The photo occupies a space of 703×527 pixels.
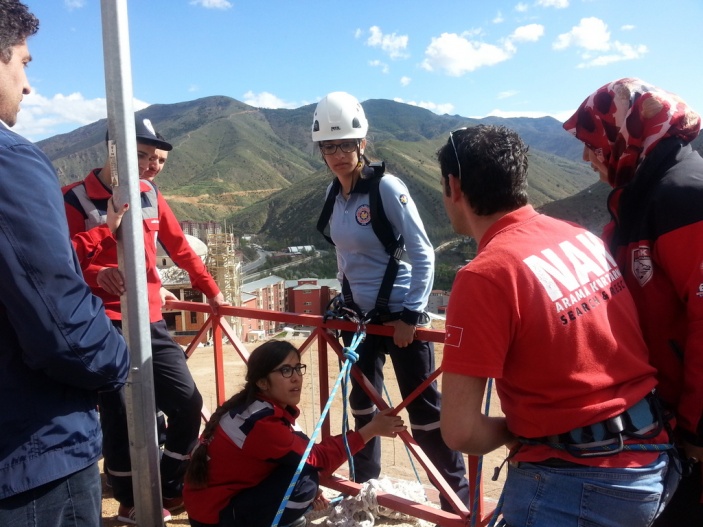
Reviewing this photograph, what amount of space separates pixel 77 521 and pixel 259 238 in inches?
3949

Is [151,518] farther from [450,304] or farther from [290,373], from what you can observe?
[450,304]

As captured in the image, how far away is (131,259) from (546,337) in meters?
1.68

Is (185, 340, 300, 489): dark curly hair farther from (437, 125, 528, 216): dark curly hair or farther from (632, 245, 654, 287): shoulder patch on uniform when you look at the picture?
(632, 245, 654, 287): shoulder patch on uniform

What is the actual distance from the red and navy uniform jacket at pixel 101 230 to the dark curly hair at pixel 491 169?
1.93 m

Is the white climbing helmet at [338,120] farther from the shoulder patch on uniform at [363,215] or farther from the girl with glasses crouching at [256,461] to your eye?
the girl with glasses crouching at [256,461]

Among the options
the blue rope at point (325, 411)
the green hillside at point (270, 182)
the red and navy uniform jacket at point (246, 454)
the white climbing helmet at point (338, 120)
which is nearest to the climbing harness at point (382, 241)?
the blue rope at point (325, 411)

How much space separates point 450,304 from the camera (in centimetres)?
169

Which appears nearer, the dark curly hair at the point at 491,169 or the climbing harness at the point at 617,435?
the climbing harness at the point at 617,435

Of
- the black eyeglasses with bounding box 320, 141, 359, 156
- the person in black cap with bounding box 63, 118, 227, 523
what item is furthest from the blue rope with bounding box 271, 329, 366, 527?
the black eyeglasses with bounding box 320, 141, 359, 156

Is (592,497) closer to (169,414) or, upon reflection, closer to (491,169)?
(491,169)

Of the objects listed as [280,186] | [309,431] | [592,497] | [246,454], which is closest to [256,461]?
[246,454]

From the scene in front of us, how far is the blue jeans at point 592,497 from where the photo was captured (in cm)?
167

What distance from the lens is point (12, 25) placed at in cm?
166

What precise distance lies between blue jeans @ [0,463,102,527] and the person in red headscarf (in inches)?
76.0
